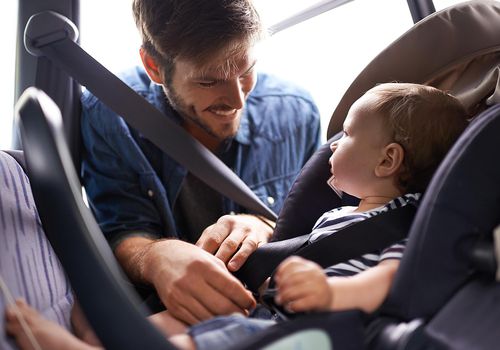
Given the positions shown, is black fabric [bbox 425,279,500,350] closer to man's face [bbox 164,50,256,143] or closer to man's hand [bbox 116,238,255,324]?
man's hand [bbox 116,238,255,324]

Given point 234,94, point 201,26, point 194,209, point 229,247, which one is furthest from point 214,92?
point 229,247

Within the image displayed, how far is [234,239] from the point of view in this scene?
4.22 feet

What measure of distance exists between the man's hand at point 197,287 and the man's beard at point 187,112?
461mm

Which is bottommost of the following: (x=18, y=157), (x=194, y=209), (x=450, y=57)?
(x=194, y=209)

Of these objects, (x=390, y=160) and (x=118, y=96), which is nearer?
(x=390, y=160)

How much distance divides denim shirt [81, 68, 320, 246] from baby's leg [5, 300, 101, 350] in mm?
651

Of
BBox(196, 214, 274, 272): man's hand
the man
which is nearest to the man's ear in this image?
the man

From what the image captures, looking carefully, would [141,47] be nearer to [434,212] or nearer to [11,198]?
[11,198]

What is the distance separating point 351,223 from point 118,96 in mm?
589

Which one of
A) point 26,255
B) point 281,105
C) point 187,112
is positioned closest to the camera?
point 26,255

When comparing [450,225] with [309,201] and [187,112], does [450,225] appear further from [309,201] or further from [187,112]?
[187,112]

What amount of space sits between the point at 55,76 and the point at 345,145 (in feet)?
2.56

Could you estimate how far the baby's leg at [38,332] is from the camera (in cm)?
83

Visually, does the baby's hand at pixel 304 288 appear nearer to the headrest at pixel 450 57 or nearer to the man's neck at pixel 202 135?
the headrest at pixel 450 57
